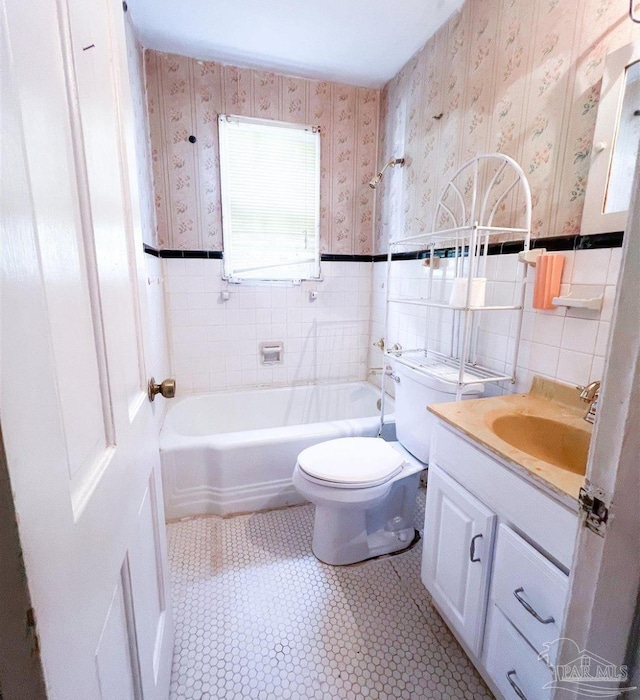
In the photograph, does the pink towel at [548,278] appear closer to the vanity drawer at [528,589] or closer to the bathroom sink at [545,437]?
the bathroom sink at [545,437]

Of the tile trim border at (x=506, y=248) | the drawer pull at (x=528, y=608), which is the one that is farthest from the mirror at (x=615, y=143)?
the drawer pull at (x=528, y=608)

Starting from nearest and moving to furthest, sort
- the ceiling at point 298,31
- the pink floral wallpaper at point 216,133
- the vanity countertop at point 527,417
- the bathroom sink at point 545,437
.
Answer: the vanity countertop at point 527,417 → the bathroom sink at point 545,437 → the ceiling at point 298,31 → the pink floral wallpaper at point 216,133

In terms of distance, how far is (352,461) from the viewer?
4.83 feet

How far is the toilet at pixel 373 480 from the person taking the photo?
138 cm

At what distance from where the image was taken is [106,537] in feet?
1.65

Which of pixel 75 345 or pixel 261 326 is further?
pixel 261 326

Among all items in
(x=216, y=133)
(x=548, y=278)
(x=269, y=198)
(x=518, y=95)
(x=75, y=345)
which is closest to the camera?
(x=75, y=345)

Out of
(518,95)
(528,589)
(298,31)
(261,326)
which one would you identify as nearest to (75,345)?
(528,589)

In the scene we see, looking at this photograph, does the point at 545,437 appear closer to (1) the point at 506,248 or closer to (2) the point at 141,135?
(1) the point at 506,248

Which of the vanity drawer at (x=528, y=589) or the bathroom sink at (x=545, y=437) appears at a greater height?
the bathroom sink at (x=545, y=437)

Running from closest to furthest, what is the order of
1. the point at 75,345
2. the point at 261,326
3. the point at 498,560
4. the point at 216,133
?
the point at 75,345 < the point at 498,560 < the point at 216,133 < the point at 261,326

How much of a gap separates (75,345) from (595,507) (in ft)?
2.12

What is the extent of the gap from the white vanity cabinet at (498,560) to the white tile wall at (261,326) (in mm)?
1532

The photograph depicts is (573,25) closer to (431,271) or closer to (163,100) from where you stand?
(431,271)
